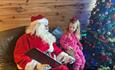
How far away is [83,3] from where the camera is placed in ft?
11.6

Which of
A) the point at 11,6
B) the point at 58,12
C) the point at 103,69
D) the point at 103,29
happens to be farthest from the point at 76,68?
the point at 11,6

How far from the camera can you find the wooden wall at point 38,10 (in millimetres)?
2955

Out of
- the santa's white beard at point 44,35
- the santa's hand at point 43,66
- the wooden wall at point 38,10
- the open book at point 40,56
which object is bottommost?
the santa's hand at point 43,66

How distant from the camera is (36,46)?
2.62 meters

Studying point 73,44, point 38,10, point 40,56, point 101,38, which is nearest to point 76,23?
point 73,44

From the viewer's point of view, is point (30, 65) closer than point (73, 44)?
Yes

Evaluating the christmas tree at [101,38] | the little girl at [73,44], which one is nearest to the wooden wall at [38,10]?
the christmas tree at [101,38]

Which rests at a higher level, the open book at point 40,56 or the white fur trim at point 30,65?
the open book at point 40,56

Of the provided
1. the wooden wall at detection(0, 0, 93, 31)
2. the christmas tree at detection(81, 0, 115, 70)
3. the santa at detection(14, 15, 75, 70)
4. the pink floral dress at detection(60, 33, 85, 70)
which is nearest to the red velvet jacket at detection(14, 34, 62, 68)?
the santa at detection(14, 15, 75, 70)

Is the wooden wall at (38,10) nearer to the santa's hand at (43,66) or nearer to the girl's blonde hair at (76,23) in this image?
the girl's blonde hair at (76,23)

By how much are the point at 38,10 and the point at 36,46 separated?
0.73 meters

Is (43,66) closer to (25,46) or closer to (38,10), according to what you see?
(25,46)

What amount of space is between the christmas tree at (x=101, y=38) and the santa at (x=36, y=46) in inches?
20.5

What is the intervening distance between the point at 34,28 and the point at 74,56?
2.00 ft
